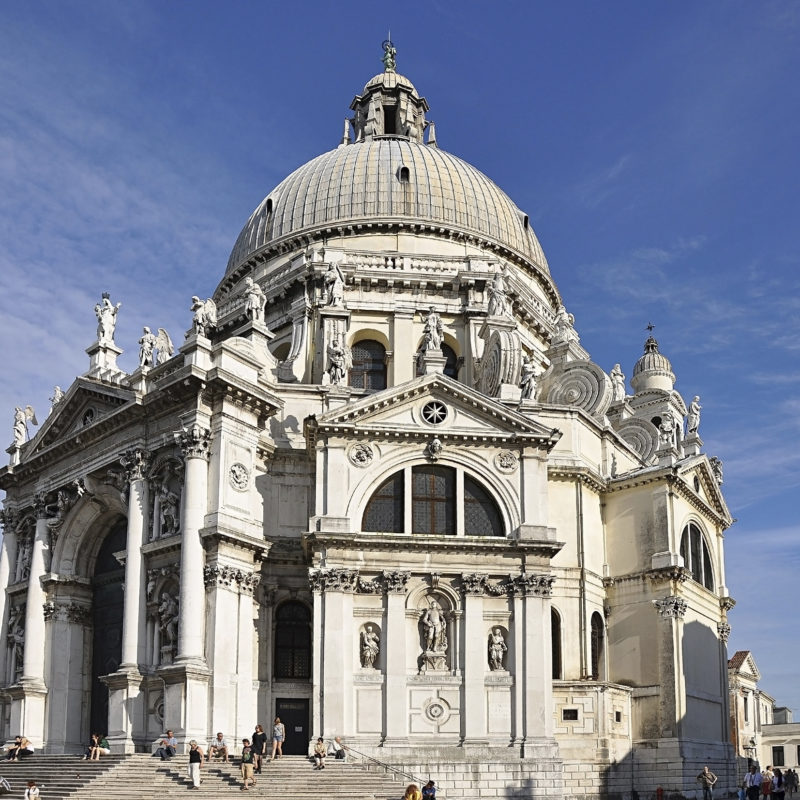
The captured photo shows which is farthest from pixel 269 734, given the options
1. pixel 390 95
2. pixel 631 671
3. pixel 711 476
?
pixel 390 95

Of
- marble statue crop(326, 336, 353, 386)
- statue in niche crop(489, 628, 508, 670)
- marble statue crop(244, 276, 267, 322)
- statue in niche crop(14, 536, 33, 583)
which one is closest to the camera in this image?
statue in niche crop(489, 628, 508, 670)

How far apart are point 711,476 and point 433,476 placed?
45.9ft

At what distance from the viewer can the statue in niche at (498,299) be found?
4521cm

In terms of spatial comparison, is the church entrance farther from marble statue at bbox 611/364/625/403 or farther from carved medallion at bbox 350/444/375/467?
marble statue at bbox 611/364/625/403

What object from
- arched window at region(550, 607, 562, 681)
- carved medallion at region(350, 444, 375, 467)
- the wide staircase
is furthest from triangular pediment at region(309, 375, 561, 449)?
the wide staircase

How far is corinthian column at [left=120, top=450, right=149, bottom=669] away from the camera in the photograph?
3491 centimetres

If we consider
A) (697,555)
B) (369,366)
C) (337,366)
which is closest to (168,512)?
(337,366)

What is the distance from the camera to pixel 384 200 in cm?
5019

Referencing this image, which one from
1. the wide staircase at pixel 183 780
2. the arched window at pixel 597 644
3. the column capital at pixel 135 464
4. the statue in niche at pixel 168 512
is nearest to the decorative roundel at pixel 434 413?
the statue in niche at pixel 168 512

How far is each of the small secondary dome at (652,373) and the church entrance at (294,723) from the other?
79.7 feet

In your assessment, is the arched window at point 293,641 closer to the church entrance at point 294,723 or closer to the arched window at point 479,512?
the church entrance at point 294,723

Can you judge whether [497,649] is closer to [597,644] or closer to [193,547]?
[597,644]

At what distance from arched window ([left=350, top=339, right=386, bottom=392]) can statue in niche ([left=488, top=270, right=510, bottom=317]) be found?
4.82m

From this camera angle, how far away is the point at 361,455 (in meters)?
36.3
